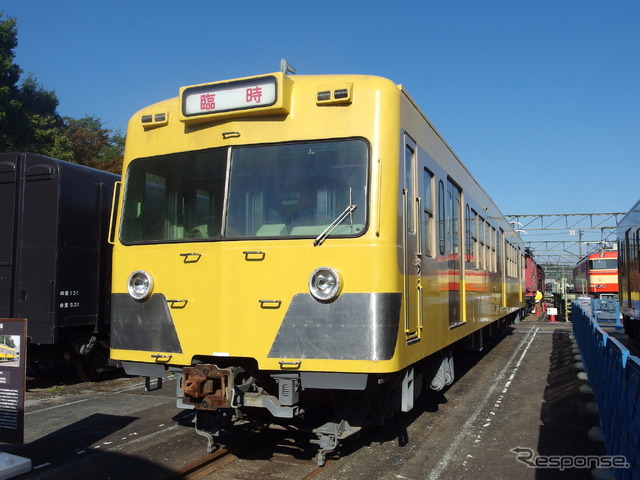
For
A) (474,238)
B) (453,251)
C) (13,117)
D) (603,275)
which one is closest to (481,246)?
(474,238)

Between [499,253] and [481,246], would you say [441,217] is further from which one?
[499,253]

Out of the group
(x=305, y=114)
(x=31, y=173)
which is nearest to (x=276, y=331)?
(x=305, y=114)

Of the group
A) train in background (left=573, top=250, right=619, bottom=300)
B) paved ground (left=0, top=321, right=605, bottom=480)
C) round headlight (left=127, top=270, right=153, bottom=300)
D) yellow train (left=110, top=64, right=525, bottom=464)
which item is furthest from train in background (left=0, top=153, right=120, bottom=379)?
train in background (left=573, top=250, right=619, bottom=300)

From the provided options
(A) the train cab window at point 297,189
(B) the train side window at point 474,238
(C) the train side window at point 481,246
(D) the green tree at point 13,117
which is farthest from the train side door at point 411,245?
(D) the green tree at point 13,117

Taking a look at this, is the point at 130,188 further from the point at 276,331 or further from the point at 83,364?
the point at 83,364

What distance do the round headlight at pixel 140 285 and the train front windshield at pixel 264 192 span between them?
12.8 inches

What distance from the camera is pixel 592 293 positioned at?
32719mm

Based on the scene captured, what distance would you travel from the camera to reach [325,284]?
451cm

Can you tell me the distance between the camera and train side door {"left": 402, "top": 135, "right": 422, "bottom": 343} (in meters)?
4.86

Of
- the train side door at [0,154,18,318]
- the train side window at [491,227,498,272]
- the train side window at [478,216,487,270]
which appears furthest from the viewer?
the train side window at [491,227,498,272]

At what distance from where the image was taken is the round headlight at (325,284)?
4.45 m

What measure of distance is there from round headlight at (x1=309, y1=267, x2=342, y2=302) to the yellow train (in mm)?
11

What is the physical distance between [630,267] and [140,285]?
13432 millimetres

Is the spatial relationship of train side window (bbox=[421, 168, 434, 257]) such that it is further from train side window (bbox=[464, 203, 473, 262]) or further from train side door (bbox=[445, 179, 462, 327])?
train side window (bbox=[464, 203, 473, 262])
